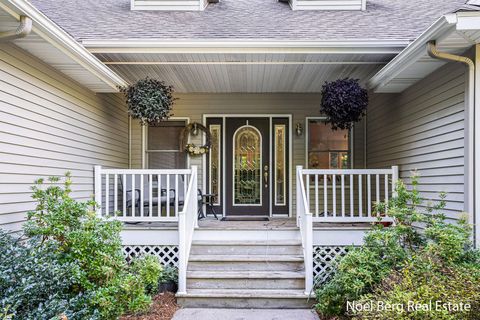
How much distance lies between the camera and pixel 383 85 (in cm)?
505

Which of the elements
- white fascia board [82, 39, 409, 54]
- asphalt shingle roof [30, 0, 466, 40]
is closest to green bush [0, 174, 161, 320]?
white fascia board [82, 39, 409, 54]

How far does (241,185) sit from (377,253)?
3633 millimetres

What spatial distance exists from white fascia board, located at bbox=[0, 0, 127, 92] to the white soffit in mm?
3394

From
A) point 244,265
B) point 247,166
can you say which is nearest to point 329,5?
point 247,166

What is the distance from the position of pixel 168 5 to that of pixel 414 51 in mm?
4400

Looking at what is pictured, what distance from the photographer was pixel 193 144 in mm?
7137

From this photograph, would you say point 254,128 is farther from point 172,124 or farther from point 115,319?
point 115,319

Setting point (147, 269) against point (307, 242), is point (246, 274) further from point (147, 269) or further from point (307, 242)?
point (147, 269)

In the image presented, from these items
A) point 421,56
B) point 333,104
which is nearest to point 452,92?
point 421,56

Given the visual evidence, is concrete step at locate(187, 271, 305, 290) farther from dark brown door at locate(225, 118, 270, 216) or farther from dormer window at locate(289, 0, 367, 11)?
dormer window at locate(289, 0, 367, 11)

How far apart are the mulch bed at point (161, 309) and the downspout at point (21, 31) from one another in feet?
9.19

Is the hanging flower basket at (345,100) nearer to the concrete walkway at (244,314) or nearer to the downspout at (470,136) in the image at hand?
the downspout at (470,136)

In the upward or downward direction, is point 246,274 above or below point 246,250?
below

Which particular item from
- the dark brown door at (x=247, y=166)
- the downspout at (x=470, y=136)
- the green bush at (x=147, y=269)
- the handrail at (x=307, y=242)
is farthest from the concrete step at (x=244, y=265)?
the dark brown door at (x=247, y=166)
